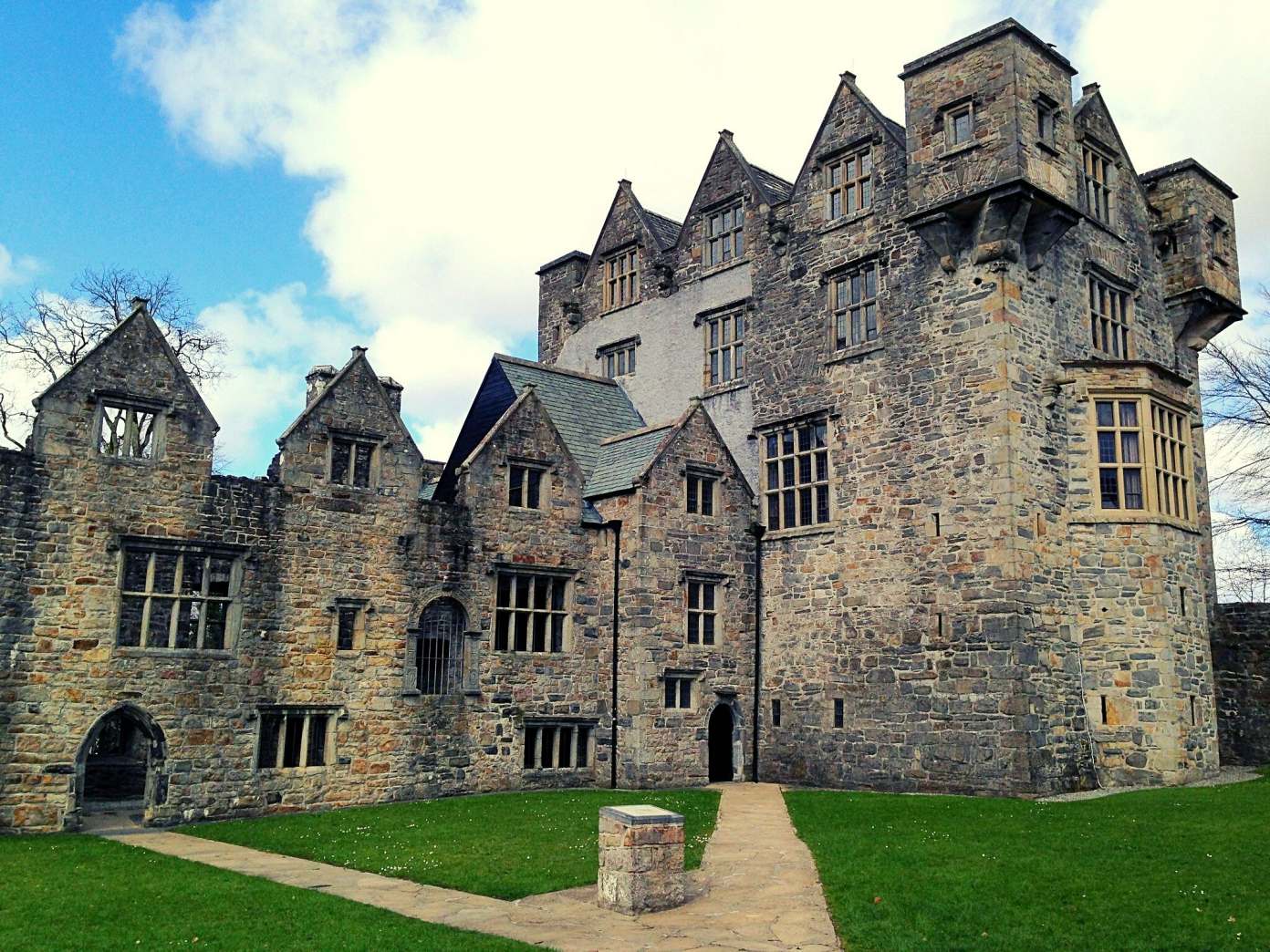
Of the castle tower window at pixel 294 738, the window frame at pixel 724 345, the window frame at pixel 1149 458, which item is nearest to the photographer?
the castle tower window at pixel 294 738

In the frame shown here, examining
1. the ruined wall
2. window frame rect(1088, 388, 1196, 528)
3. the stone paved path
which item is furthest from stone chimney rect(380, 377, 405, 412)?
the ruined wall

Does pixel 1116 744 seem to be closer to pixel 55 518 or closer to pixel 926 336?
pixel 926 336

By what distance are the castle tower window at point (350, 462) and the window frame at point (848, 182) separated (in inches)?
Result: 561

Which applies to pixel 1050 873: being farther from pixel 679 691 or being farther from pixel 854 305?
pixel 854 305

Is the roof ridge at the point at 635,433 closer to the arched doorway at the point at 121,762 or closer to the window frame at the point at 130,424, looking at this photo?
the window frame at the point at 130,424

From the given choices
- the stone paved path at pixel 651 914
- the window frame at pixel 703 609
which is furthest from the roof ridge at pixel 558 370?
the stone paved path at pixel 651 914

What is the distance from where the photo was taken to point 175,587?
2289cm

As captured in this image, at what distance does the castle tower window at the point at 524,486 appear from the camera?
2823cm

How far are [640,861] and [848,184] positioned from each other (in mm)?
22020

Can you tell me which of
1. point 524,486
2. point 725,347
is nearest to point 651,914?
point 524,486

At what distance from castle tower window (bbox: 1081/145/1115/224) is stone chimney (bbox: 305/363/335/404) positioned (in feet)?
68.0

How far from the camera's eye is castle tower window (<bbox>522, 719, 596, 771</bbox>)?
90.5ft

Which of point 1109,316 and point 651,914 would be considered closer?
point 651,914

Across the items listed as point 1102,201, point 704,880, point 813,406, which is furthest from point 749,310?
point 704,880
